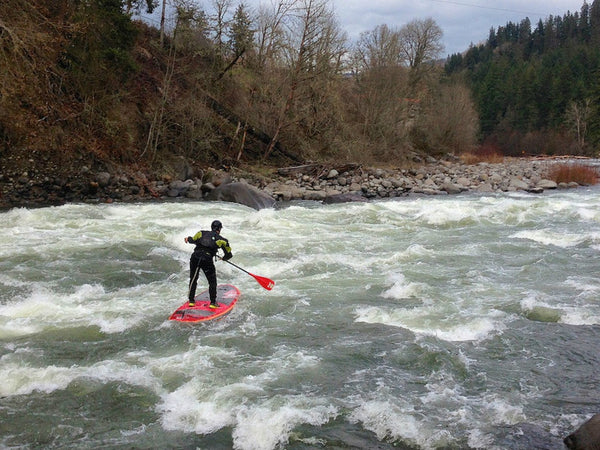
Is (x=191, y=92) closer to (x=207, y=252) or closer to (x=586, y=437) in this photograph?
(x=207, y=252)

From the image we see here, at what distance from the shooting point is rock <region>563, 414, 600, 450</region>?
14.1 ft

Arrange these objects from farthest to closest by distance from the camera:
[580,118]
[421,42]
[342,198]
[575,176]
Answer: [580,118]
[421,42]
[575,176]
[342,198]

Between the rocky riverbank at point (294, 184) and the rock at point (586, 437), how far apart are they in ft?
48.5

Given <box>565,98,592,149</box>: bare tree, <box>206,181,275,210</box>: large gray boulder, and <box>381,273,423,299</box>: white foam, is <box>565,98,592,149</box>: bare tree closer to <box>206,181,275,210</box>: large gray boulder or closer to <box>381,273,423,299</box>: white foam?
<box>206,181,275,210</box>: large gray boulder

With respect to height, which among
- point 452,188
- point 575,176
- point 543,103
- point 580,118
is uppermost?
point 543,103

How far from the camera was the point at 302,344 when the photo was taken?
6641 millimetres

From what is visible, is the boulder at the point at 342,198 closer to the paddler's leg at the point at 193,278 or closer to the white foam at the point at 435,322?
the white foam at the point at 435,322

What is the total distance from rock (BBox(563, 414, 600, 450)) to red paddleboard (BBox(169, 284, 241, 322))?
14.9 feet

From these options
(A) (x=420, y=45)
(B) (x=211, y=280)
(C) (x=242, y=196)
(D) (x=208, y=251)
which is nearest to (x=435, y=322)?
(B) (x=211, y=280)

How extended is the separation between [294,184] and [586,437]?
740 inches

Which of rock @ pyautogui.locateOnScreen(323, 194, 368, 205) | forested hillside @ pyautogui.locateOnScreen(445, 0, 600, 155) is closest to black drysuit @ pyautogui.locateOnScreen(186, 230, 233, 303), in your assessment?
rock @ pyautogui.locateOnScreen(323, 194, 368, 205)

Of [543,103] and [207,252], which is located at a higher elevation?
[543,103]

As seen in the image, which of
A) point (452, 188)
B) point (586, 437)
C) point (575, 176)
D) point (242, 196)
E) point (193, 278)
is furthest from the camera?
point (575, 176)

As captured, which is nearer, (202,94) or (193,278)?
(193,278)
